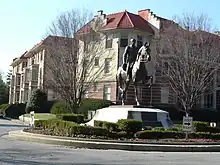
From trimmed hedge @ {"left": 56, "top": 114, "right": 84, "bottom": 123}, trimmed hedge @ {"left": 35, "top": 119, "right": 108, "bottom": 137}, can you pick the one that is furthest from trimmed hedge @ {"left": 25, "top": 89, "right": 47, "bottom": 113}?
trimmed hedge @ {"left": 35, "top": 119, "right": 108, "bottom": 137}

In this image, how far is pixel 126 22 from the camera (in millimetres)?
54000

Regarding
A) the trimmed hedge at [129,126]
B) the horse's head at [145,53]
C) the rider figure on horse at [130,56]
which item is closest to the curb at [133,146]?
the trimmed hedge at [129,126]

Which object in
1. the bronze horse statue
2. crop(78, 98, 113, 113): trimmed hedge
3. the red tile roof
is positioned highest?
the red tile roof

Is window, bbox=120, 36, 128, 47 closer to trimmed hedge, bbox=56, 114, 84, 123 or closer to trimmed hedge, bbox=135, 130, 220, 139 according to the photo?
trimmed hedge, bbox=56, 114, 84, 123

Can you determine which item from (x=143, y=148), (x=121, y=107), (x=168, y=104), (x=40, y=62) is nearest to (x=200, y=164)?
(x=143, y=148)

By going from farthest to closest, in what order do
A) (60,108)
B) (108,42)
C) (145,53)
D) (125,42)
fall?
1. (60,108)
2. (108,42)
3. (125,42)
4. (145,53)

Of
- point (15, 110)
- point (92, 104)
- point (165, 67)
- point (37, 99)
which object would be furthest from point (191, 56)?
point (15, 110)

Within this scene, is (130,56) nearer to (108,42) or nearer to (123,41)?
(123,41)

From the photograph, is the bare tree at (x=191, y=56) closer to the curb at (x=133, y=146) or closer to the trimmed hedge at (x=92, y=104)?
the trimmed hedge at (x=92, y=104)

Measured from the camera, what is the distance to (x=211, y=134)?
23062 millimetres

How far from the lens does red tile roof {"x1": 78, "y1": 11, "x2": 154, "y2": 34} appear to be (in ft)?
174

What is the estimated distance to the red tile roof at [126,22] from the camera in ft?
174

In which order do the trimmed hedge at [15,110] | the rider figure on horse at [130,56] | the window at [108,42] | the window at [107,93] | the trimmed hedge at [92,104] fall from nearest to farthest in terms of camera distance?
the rider figure on horse at [130,56] → the trimmed hedge at [92,104] → the window at [108,42] → the window at [107,93] → the trimmed hedge at [15,110]

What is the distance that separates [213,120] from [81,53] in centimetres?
1940
